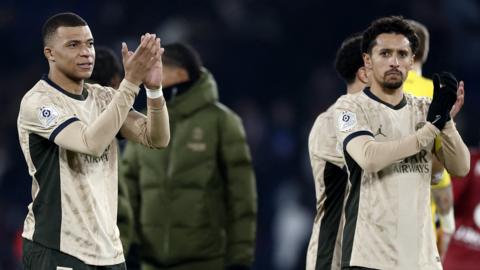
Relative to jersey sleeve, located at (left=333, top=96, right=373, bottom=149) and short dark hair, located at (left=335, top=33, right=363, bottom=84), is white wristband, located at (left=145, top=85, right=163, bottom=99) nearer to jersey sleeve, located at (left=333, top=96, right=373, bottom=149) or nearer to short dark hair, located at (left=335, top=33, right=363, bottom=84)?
jersey sleeve, located at (left=333, top=96, right=373, bottom=149)

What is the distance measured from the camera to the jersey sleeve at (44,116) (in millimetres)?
6098

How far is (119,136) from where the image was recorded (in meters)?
6.57

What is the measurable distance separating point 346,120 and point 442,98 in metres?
0.49

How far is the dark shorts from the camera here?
20.0 ft

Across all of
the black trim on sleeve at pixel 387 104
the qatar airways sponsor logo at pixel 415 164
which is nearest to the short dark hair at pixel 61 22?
the black trim on sleeve at pixel 387 104

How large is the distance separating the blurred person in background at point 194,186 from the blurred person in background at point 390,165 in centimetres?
250

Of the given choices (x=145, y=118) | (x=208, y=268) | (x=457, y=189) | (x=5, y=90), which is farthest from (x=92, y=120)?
(x=5, y=90)

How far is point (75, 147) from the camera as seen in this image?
602 centimetres

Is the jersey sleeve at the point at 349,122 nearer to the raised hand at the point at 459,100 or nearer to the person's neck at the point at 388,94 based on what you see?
the person's neck at the point at 388,94

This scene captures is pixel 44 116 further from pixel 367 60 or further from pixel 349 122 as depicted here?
pixel 367 60

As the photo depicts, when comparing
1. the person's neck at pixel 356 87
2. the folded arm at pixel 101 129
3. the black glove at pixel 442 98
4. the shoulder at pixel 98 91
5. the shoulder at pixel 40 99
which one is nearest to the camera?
the folded arm at pixel 101 129

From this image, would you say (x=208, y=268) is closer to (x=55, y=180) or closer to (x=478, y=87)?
(x=55, y=180)

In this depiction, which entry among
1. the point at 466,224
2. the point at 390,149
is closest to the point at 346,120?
the point at 390,149

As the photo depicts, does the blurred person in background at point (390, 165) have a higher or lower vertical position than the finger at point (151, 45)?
lower
